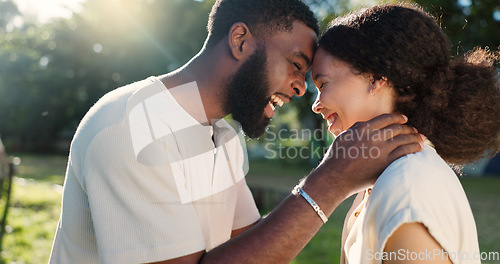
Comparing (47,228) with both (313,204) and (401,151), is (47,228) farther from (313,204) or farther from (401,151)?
(401,151)

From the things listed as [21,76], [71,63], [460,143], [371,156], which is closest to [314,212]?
[371,156]

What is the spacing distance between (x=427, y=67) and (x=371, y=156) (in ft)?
1.93

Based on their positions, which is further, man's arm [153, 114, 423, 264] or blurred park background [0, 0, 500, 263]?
blurred park background [0, 0, 500, 263]

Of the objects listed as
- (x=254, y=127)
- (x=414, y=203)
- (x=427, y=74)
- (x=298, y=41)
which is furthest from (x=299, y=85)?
(x=414, y=203)

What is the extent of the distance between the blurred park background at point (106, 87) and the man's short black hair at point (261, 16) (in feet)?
2.86

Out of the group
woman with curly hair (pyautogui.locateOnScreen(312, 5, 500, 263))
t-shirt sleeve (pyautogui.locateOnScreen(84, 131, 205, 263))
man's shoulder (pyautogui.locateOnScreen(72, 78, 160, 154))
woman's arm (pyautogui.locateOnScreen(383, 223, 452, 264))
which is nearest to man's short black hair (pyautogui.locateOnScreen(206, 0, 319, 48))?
woman with curly hair (pyautogui.locateOnScreen(312, 5, 500, 263))

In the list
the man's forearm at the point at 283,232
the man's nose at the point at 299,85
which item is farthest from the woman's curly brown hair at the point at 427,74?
the man's forearm at the point at 283,232

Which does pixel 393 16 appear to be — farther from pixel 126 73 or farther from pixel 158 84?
pixel 126 73

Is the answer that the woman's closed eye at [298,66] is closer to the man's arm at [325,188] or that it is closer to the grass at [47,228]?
the man's arm at [325,188]

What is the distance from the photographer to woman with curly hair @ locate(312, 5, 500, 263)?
1.87m

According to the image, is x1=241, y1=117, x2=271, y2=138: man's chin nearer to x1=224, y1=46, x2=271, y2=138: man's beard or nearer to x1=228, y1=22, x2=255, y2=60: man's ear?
x1=224, y1=46, x2=271, y2=138: man's beard

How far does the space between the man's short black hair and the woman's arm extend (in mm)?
1554

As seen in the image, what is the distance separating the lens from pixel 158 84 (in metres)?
2.47

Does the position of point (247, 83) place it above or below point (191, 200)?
above
